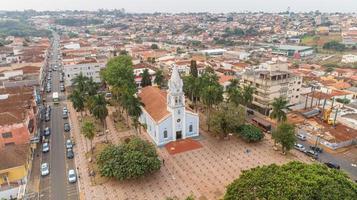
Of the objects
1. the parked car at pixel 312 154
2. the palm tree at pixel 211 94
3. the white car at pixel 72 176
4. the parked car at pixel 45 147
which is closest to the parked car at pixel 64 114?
the parked car at pixel 45 147

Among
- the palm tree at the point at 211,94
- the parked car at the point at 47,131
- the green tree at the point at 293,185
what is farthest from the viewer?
the palm tree at the point at 211,94

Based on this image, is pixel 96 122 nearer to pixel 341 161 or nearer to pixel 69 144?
pixel 69 144

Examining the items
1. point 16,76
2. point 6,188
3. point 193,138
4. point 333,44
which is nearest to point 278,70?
point 193,138

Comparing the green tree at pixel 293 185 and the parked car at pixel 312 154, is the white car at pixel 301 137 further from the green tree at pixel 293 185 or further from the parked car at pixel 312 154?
the green tree at pixel 293 185

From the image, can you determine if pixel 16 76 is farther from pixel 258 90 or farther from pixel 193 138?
pixel 258 90

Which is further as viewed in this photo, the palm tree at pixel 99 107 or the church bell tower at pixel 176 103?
the palm tree at pixel 99 107

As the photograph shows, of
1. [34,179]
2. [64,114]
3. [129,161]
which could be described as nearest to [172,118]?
→ [129,161]
